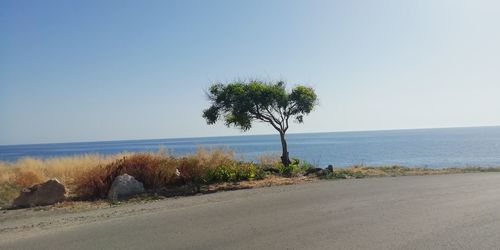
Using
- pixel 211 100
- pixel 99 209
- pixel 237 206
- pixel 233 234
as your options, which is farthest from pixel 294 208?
pixel 211 100

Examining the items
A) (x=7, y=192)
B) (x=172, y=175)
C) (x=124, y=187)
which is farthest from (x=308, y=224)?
(x=7, y=192)

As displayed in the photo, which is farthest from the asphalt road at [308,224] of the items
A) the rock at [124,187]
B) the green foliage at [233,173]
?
the green foliage at [233,173]

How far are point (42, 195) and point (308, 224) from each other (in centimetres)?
844

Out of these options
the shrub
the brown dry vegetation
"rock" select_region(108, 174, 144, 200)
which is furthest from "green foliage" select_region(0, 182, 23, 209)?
"rock" select_region(108, 174, 144, 200)

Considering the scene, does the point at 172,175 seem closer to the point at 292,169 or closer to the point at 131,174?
the point at 131,174

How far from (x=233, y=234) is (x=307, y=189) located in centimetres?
627

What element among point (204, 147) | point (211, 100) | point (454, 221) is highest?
point (211, 100)

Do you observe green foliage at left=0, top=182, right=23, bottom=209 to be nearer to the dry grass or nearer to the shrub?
the dry grass

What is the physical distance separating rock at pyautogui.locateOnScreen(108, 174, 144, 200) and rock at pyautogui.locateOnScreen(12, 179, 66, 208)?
140cm

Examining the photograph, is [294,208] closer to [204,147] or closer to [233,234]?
[233,234]

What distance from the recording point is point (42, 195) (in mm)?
13352

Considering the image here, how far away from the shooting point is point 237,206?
36.2ft

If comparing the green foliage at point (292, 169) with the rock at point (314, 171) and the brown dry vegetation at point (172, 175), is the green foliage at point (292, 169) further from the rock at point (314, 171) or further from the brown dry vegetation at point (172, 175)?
the rock at point (314, 171)

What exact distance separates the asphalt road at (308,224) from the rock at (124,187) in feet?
6.01
